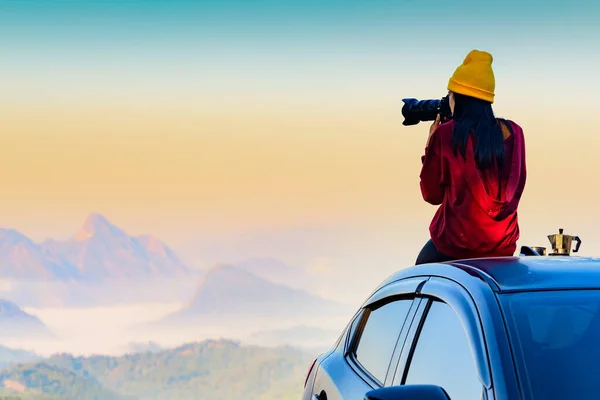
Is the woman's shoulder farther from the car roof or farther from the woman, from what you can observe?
the car roof

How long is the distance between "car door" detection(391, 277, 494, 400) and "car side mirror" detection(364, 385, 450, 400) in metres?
0.13

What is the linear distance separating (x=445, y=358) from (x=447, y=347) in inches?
1.4

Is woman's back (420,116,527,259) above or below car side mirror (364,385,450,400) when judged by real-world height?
above

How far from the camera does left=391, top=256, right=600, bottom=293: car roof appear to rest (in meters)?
3.63

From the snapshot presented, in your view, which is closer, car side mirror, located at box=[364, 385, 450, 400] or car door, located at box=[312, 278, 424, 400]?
car side mirror, located at box=[364, 385, 450, 400]

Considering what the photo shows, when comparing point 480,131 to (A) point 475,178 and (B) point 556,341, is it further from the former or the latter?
(B) point 556,341

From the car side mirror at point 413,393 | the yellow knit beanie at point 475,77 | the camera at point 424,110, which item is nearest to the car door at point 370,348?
the car side mirror at point 413,393

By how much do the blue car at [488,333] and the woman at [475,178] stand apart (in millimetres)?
1115

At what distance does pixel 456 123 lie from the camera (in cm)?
551

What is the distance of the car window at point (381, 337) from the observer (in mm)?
4141

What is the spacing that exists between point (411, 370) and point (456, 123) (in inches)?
75.2

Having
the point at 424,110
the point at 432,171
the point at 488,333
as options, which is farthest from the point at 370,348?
the point at 424,110

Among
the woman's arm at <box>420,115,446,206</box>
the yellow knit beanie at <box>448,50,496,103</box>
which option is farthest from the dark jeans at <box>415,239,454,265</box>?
the yellow knit beanie at <box>448,50,496,103</box>

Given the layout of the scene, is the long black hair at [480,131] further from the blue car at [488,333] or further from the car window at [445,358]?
the car window at [445,358]
